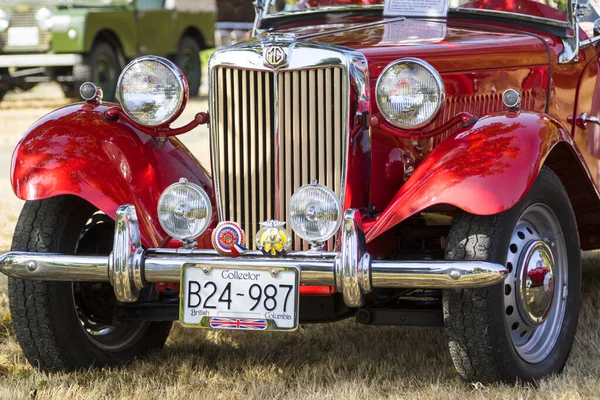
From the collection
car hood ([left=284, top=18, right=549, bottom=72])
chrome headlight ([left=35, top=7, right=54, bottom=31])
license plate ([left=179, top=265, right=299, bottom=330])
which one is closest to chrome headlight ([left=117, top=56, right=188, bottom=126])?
car hood ([left=284, top=18, right=549, bottom=72])

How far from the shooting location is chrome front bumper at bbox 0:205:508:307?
3379 mm

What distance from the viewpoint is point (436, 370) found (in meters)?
4.04

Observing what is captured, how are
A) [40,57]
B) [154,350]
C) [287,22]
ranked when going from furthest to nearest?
1. [40,57]
2. [287,22]
3. [154,350]

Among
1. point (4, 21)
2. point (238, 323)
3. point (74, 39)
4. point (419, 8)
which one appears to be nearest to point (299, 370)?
point (238, 323)

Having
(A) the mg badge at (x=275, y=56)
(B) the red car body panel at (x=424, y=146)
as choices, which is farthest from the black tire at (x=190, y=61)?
(A) the mg badge at (x=275, y=56)

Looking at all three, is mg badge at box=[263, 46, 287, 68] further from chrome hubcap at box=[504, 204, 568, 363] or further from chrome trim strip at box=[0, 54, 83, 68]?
chrome trim strip at box=[0, 54, 83, 68]

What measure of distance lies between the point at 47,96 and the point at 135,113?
15284 mm

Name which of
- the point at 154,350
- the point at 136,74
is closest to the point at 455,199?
the point at 136,74

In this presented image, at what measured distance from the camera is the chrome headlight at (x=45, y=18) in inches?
596

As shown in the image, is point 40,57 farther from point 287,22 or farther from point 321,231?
point 321,231

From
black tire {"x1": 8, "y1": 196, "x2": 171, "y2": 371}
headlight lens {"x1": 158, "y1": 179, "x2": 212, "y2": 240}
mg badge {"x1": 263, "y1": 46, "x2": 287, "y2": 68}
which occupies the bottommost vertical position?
black tire {"x1": 8, "y1": 196, "x2": 171, "y2": 371}

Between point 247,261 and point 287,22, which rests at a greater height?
point 287,22

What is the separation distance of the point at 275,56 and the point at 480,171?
804mm

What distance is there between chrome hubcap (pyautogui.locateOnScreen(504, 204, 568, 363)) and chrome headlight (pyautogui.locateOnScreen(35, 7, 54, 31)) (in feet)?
40.3
